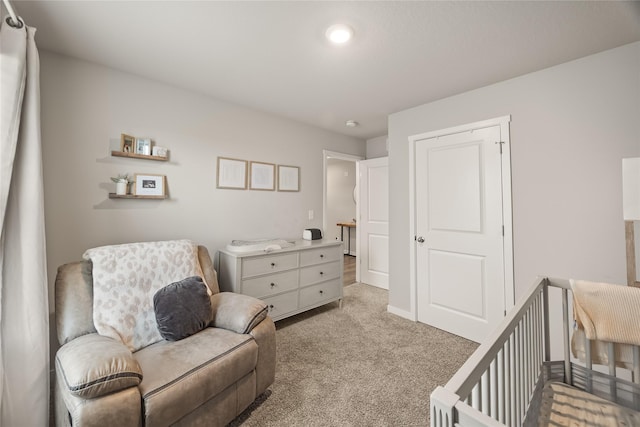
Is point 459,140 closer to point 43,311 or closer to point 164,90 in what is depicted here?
point 164,90

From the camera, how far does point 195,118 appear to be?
8.23 feet

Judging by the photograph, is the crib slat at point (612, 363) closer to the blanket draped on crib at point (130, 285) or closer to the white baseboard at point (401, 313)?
the white baseboard at point (401, 313)

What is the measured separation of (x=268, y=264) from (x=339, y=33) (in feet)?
6.39

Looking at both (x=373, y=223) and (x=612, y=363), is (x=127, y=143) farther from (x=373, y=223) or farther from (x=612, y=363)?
(x=612, y=363)

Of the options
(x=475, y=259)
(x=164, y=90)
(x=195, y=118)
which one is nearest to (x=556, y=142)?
(x=475, y=259)

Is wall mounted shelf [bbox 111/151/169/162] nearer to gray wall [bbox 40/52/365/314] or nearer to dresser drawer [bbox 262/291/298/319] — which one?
gray wall [bbox 40/52/365/314]

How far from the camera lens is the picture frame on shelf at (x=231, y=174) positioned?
2674 mm

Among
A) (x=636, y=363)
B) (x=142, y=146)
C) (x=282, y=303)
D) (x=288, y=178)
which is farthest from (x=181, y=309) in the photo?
(x=636, y=363)

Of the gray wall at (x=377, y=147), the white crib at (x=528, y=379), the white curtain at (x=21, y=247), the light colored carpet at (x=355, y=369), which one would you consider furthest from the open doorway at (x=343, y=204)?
the white curtain at (x=21, y=247)

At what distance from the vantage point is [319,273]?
2.95 metres

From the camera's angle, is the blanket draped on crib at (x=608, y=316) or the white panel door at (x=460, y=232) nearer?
the blanket draped on crib at (x=608, y=316)

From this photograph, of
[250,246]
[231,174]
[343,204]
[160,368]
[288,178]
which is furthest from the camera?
[343,204]

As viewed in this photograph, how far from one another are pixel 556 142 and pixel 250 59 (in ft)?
7.97

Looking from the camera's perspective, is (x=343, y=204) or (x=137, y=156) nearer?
(x=137, y=156)
